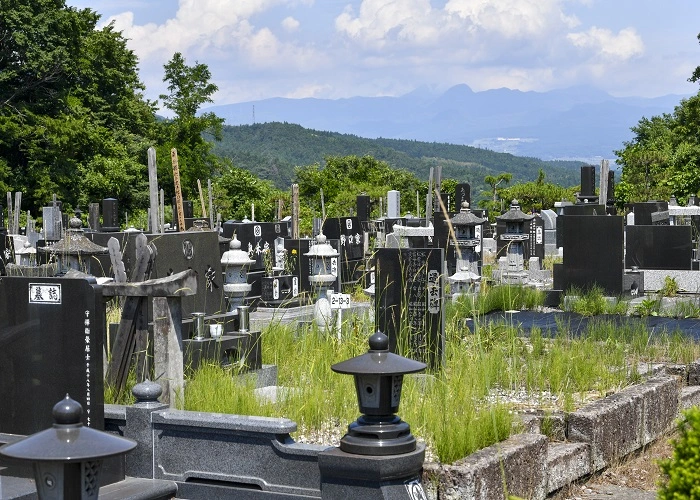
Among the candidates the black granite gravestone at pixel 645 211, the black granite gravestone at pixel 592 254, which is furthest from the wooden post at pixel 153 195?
the black granite gravestone at pixel 645 211

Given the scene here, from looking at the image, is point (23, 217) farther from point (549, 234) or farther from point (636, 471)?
point (636, 471)

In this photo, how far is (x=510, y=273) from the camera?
2153 centimetres

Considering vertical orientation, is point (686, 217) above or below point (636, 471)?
above

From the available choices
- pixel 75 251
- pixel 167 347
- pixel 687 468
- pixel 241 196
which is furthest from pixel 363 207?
pixel 687 468

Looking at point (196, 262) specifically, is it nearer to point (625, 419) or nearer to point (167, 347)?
point (167, 347)

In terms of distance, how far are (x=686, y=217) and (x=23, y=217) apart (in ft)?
76.7

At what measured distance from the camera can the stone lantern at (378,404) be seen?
5.74 meters

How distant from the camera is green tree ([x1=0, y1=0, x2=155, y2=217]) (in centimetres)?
4075

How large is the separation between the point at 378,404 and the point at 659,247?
1534cm

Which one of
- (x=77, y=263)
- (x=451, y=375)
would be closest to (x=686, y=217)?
(x=77, y=263)

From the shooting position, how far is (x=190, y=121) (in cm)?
5162

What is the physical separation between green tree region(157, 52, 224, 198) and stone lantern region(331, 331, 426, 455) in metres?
45.3

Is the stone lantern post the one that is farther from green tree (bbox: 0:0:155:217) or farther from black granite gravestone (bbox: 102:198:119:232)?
green tree (bbox: 0:0:155:217)

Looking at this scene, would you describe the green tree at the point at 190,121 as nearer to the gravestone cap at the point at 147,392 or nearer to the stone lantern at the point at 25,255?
the stone lantern at the point at 25,255
